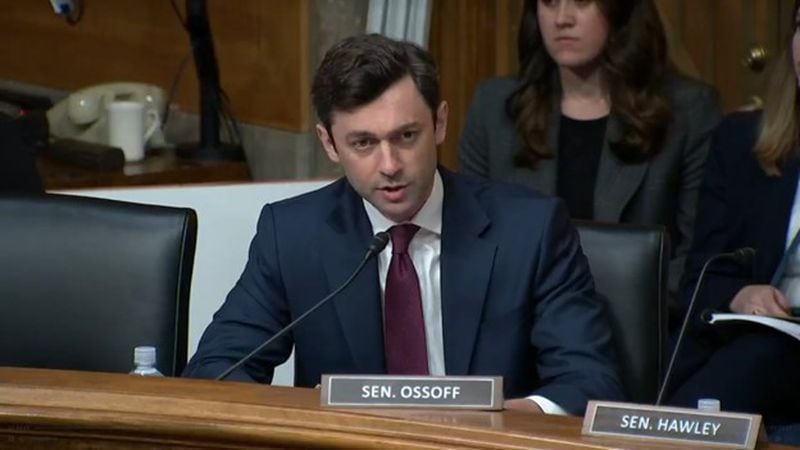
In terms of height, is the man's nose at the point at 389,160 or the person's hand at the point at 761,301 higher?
the man's nose at the point at 389,160

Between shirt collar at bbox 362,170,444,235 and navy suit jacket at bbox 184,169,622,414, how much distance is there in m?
0.01

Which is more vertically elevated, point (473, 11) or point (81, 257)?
point (473, 11)

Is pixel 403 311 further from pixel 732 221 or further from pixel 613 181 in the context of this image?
pixel 613 181

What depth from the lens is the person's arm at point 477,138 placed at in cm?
371

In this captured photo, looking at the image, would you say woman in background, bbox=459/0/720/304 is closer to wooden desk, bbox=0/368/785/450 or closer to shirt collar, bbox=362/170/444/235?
shirt collar, bbox=362/170/444/235

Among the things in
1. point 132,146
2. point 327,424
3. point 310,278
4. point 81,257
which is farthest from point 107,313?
point 132,146

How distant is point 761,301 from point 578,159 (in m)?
0.66

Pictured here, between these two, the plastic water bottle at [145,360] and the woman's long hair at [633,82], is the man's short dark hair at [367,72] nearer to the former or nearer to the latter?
the plastic water bottle at [145,360]

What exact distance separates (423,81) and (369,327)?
1.20 ft

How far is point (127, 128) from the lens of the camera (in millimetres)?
4645

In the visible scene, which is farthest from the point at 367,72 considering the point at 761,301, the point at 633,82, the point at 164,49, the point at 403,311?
the point at 164,49

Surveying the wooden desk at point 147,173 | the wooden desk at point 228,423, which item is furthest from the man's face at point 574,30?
the wooden desk at point 228,423

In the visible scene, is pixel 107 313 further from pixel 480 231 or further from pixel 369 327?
pixel 480 231

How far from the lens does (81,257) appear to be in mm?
2691
